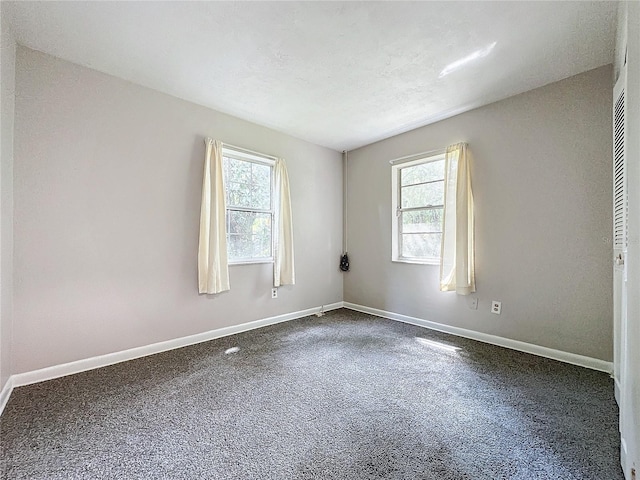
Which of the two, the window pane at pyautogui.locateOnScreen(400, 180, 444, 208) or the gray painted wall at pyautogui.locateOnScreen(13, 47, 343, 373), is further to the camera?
the window pane at pyautogui.locateOnScreen(400, 180, 444, 208)

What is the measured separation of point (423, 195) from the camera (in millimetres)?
3645

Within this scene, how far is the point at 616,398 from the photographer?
1836 mm

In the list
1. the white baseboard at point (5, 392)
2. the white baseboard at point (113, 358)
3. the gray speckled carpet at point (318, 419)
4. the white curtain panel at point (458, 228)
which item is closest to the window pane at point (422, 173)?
the white curtain panel at point (458, 228)

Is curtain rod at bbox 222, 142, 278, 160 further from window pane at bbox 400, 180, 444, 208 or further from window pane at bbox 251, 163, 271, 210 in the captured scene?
window pane at bbox 400, 180, 444, 208

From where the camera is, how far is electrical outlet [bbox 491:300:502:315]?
290cm

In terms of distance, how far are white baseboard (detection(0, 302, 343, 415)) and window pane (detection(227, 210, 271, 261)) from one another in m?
0.84

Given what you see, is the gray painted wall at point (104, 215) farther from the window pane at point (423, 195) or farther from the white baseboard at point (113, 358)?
the window pane at point (423, 195)

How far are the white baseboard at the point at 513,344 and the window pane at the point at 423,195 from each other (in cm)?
149

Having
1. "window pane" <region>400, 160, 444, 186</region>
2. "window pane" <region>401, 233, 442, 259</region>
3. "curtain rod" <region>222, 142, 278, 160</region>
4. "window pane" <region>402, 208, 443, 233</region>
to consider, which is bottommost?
"window pane" <region>401, 233, 442, 259</region>

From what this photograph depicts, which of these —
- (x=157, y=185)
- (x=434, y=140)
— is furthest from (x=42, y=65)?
(x=434, y=140)

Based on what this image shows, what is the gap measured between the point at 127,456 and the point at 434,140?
3.86 metres

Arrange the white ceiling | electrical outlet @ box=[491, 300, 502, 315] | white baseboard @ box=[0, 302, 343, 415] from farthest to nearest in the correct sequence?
electrical outlet @ box=[491, 300, 502, 315] → white baseboard @ box=[0, 302, 343, 415] → the white ceiling

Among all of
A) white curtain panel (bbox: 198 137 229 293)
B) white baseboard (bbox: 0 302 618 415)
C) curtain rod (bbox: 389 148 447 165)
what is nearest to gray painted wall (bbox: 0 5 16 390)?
white baseboard (bbox: 0 302 618 415)

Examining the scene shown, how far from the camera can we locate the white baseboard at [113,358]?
2.06m
